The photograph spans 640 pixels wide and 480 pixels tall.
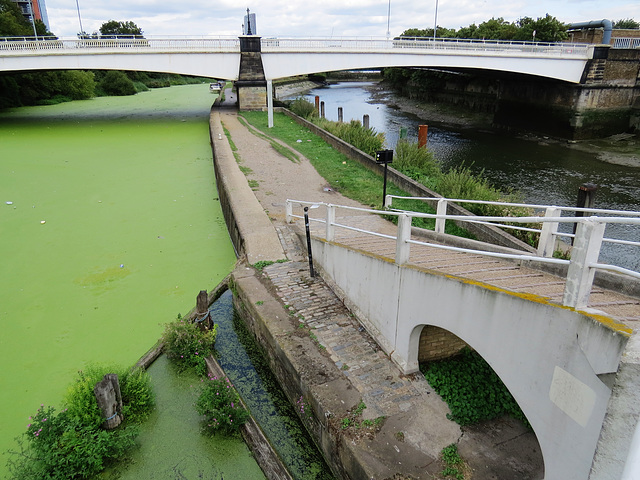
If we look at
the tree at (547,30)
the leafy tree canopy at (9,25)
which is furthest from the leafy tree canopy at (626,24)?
the leafy tree canopy at (9,25)

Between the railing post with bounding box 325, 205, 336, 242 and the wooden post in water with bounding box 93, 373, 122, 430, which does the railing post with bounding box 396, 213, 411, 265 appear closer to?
the railing post with bounding box 325, 205, 336, 242

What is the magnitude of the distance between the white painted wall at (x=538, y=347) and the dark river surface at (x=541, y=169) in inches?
331

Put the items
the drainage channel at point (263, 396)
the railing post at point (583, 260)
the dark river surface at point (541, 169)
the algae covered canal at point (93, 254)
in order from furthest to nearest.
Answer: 1. the dark river surface at point (541, 169)
2. the algae covered canal at point (93, 254)
3. the drainage channel at point (263, 396)
4. the railing post at point (583, 260)

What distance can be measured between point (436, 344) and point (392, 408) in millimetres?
1065

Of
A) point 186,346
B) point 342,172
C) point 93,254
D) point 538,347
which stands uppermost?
point 538,347

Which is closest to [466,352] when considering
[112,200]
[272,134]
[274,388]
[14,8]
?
[274,388]

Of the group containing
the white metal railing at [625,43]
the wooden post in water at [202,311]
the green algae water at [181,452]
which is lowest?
the green algae water at [181,452]

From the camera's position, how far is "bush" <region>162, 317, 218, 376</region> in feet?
20.2

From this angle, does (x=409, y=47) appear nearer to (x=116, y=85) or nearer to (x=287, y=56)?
(x=287, y=56)

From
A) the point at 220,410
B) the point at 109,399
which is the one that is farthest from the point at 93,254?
the point at 220,410

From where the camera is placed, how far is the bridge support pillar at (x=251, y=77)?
88.2 feet

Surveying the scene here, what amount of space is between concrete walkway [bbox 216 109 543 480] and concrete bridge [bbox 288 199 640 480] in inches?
12.0

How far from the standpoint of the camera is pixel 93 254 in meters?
9.47

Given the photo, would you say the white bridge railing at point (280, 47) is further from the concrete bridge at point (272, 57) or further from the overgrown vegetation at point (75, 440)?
the overgrown vegetation at point (75, 440)
